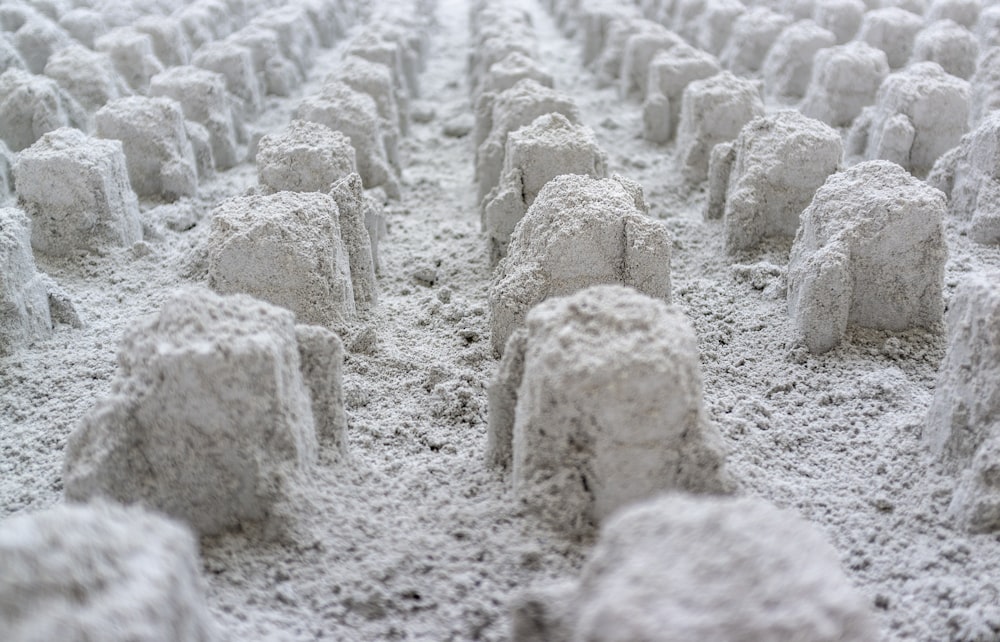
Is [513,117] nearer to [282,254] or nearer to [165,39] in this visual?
[282,254]

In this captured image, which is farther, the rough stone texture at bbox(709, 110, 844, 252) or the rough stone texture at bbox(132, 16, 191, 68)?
the rough stone texture at bbox(132, 16, 191, 68)

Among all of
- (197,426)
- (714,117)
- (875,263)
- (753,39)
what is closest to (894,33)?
(753,39)

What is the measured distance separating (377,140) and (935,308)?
2260 mm

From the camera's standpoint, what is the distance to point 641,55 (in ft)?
18.4

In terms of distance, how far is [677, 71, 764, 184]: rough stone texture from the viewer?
4039mm

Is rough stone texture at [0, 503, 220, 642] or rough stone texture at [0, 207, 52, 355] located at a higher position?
rough stone texture at [0, 503, 220, 642]

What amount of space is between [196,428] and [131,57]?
398 centimetres

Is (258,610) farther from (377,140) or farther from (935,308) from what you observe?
(377,140)

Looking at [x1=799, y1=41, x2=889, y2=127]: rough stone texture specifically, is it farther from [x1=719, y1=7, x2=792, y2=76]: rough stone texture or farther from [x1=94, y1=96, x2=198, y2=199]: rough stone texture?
[x1=94, y1=96, x2=198, y2=199]: rough stone texture

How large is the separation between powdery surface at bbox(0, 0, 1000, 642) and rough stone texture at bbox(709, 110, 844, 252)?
85 mm

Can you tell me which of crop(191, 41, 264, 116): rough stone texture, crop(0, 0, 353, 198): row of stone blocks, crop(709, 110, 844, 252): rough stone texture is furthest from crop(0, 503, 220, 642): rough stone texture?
crop(191, 41, 264, 116): rough stone texture

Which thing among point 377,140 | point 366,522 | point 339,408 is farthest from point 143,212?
point 366,522

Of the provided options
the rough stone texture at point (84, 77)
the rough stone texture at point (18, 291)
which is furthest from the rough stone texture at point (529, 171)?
the rough stone texture at point (84, 77)

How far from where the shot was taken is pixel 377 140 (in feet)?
13.1
